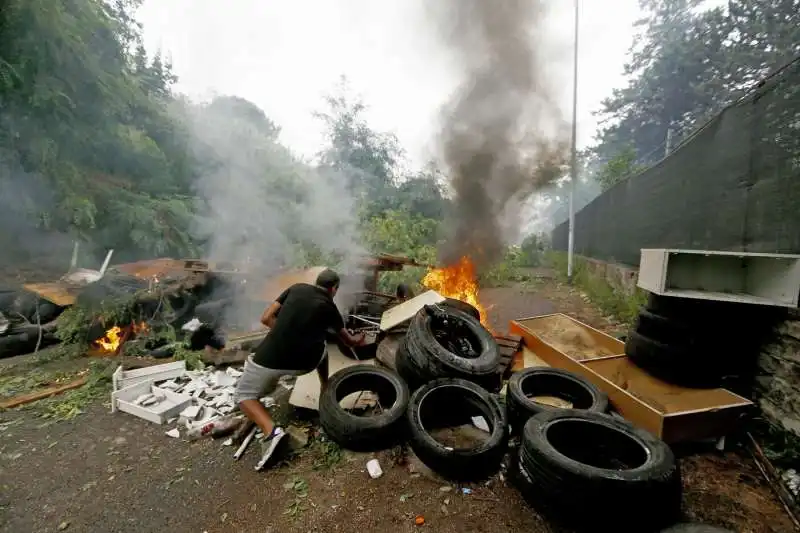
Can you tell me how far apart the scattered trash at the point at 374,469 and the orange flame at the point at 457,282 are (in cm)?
543

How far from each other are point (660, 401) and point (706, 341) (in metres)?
0.75

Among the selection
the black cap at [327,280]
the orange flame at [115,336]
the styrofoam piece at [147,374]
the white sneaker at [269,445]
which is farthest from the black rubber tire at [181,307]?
the white sneaker at [269,445]

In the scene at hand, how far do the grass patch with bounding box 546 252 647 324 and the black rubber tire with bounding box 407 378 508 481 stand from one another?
3.68m

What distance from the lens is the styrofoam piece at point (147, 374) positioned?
468 centimetres

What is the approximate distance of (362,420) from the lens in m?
3.44

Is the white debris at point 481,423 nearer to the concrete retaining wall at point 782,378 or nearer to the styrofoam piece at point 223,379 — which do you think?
the concrete retaining wall at point 782,378

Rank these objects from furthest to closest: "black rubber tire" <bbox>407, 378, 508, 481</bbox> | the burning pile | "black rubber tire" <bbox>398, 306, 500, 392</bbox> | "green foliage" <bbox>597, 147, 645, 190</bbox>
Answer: "green foliage" <bbox>597, 147, 645, 190</bbox> < the burning pile < "black rubber tire" <bbox>398, 306, 500, 392</bbox> < "black rubber tire" <bbox>407, 378, 508, 481</bbox>

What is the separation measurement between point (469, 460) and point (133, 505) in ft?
8.83

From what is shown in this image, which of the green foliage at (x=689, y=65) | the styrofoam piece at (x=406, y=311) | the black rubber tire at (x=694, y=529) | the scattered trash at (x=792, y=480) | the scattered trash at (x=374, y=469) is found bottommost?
the scattered trash at (x=374, y=469)

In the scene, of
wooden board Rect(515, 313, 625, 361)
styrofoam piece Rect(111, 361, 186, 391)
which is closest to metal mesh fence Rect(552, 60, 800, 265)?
wooden board Rect(515, 313, 625, 361)

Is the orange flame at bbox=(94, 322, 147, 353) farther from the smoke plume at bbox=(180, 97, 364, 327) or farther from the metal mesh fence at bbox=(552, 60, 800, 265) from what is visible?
the metal mesh fence at bbox=(552, 60, 800, 265)

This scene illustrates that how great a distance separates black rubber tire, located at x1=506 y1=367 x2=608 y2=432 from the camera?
352 centimetres

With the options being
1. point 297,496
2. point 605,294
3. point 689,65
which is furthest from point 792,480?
point 689,65

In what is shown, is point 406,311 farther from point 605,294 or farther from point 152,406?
point 605,294
